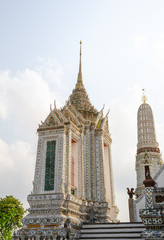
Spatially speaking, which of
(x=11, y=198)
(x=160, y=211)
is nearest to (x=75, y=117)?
(x=11, y=198)

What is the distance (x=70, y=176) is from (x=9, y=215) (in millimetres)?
9568

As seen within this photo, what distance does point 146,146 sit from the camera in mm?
36594

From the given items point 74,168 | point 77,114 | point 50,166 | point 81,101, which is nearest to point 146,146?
point 81,101

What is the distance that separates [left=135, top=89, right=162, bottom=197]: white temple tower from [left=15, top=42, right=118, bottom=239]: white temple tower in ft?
47.9

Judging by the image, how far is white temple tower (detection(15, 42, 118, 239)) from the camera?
14626 millimetres

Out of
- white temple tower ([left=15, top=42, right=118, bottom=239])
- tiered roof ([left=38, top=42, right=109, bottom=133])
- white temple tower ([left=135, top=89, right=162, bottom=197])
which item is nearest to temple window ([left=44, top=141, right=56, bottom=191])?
white temple tower ([left=15, top=42, right=118, bottom=239])

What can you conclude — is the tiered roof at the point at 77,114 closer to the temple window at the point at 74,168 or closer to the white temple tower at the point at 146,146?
the temple window at the point at 74,168

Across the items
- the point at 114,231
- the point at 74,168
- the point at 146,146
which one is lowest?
the point at 114,231

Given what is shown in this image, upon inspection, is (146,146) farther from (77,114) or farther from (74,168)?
(74,168)

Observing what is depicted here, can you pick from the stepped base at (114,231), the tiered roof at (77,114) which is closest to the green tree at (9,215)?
the tiered roof at (77,114)

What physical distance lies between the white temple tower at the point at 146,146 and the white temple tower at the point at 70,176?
1461 centimetres

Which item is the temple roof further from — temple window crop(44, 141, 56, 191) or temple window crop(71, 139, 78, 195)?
temple window crop(44, 141, 56, 191)

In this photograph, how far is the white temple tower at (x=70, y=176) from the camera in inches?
576

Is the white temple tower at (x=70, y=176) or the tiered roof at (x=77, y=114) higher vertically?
the tiered roof at (x=77, y=114)
